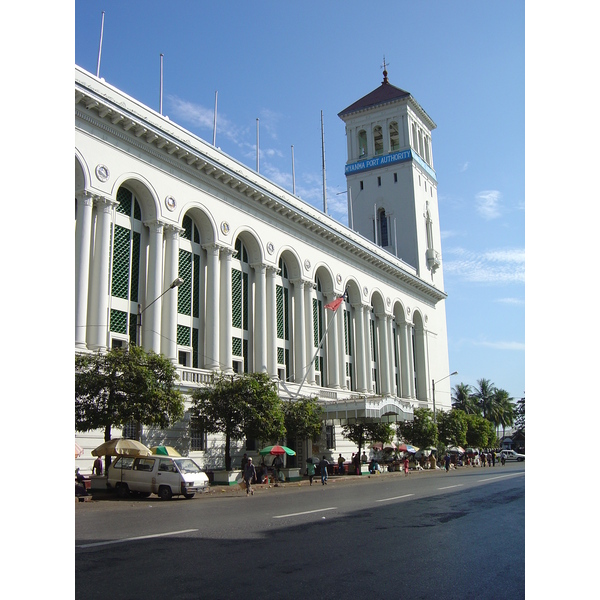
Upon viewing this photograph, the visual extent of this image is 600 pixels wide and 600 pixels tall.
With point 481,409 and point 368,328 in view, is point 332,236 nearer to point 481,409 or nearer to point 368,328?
point 368,328

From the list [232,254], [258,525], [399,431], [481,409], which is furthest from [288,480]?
[481,409]

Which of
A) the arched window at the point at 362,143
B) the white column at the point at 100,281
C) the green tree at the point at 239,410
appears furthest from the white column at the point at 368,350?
the white column at the point at 100,281

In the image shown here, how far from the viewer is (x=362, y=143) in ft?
240

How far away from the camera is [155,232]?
111ft

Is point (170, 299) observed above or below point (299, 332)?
above

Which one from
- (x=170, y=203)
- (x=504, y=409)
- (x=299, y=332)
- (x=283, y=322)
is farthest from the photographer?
(x=504, y=409)

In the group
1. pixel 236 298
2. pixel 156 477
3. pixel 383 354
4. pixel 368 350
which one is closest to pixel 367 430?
pixel 368 350

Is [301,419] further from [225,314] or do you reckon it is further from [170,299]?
[170,299]

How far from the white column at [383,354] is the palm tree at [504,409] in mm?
50619

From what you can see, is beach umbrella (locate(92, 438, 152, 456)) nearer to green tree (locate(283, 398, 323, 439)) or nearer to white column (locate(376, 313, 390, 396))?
green tree (locate(283, 398, 323, 439))

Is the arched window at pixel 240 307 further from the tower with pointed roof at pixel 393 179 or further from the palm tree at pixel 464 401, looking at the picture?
the palm tree at pixel 464 401

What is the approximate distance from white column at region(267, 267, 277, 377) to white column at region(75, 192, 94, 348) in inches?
581

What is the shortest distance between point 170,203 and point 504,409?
81.6 m

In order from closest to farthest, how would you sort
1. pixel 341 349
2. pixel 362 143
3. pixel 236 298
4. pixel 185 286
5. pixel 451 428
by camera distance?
1. pixel 185 286
2. pixel 236 298
3. pixel 341 349
4. pixel 451 428
5. pixel 362 143
